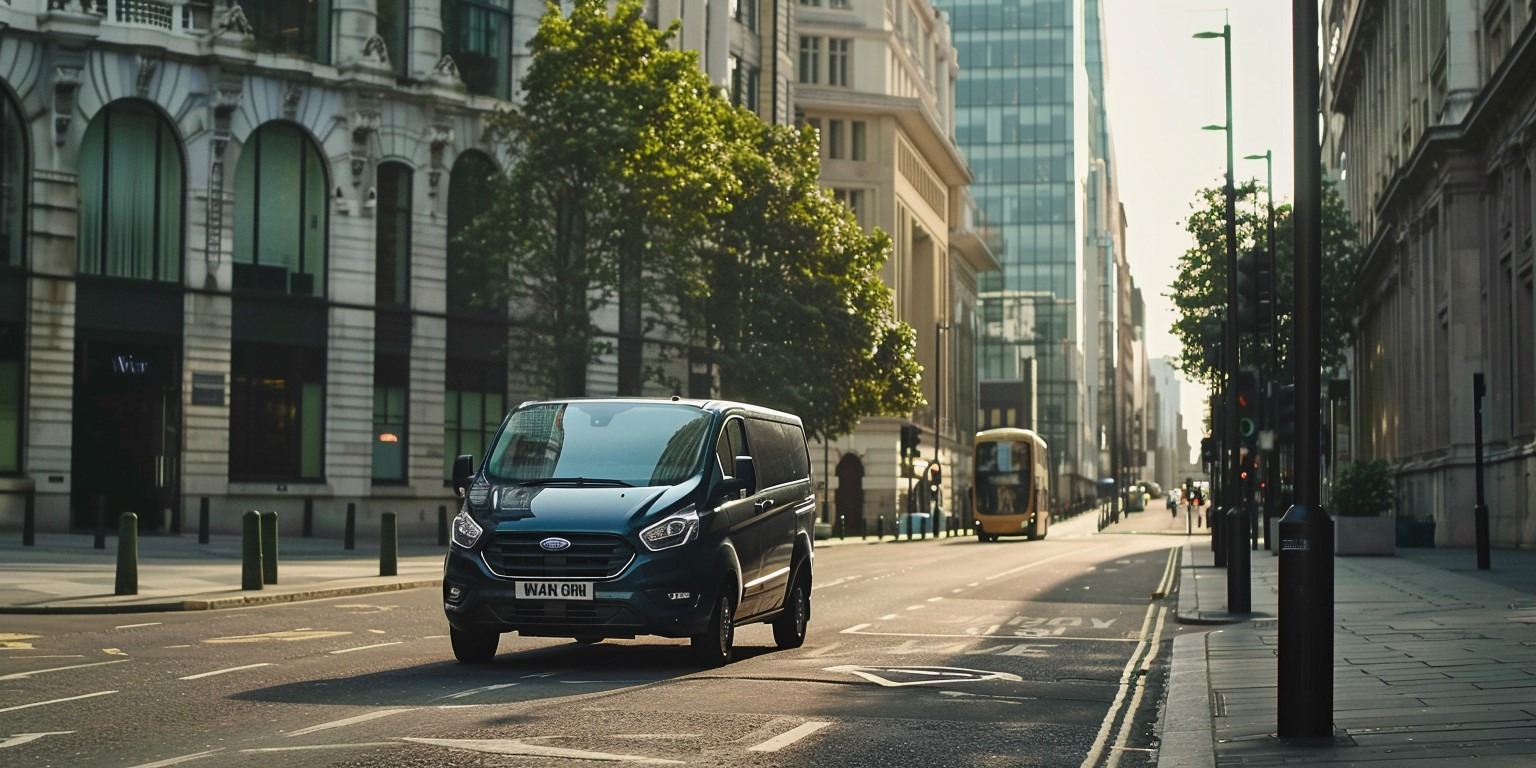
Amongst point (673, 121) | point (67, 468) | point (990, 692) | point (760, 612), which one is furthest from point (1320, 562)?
point (67, 468)

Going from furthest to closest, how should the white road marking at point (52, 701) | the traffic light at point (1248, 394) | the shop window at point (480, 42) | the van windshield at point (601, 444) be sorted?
the shop window at point (480, 42), the traffic light at point (1248, 394), the van windshield at point (601, 444), the white road marking at point (52, 701)

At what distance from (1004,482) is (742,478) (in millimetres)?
50397

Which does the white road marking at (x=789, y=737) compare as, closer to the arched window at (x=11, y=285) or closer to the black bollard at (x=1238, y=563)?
the black bollard at (x=1238, y=563)

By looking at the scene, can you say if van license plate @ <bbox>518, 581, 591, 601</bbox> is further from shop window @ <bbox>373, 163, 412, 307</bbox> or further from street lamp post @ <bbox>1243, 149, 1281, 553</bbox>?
shop window @ <bbox>373, 163, 412, 307</bbox>

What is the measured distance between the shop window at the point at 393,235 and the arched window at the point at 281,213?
1.61m

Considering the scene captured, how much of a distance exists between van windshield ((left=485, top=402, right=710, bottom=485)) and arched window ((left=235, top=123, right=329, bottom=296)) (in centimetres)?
2961

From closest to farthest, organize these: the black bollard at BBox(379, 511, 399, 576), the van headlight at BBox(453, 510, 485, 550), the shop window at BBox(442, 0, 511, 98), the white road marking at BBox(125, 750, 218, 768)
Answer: the white road marking at BBox(125, 750, 218, 768), the van headlight at BBox(453, 510, 485, 550), the black bollard at BBox(379, 511, 399, 576), the shop window at BBox(442, 0, 511, 98)

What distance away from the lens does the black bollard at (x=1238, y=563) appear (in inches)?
774

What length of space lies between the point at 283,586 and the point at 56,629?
6.33 metres

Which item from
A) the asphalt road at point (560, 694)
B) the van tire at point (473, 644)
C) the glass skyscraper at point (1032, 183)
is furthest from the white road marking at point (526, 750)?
the glass skyscraper at point (1032, 183)

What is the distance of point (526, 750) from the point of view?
9188 mm

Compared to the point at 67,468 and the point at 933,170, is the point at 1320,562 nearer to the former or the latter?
the point at 67,468

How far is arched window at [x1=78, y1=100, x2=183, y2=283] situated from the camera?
4009cm

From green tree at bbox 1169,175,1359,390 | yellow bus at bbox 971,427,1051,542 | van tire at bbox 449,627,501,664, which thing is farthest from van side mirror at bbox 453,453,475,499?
green tree at bbox 1169,175,1359,390
